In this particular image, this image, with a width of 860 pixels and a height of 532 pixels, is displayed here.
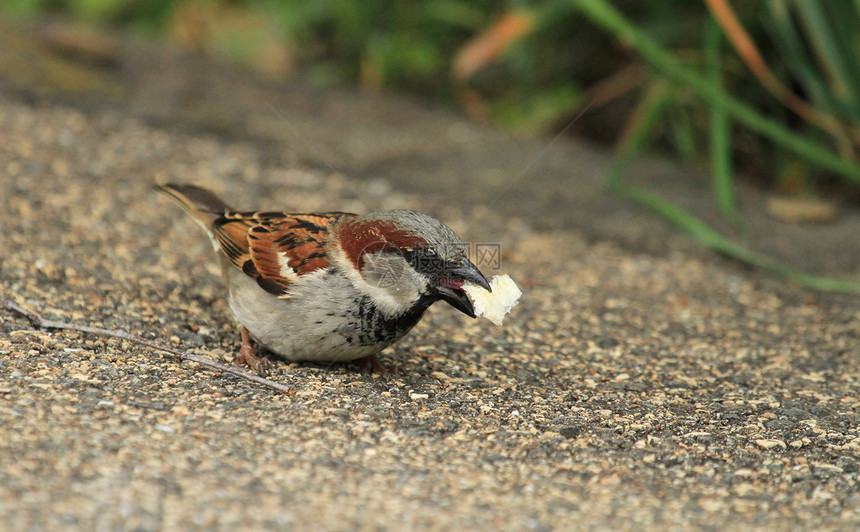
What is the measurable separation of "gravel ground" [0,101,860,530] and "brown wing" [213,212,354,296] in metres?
0.36

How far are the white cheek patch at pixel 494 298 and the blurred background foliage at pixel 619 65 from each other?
2217mm

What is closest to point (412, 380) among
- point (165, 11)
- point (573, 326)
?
point (573, 326)

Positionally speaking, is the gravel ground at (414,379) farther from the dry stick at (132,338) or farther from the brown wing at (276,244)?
the brown wing at (276,244)

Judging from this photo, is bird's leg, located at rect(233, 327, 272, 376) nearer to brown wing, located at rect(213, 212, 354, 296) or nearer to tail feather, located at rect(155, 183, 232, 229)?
brown wing, located at rect(213, 212, 354, 296)

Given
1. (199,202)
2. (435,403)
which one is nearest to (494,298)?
(435,403)

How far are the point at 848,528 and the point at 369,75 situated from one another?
5.73 m

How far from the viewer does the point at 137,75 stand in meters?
7.20

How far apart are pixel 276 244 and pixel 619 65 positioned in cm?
439

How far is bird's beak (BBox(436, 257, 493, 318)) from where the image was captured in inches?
125

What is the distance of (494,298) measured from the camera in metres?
3.23

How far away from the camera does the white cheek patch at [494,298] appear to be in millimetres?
3168

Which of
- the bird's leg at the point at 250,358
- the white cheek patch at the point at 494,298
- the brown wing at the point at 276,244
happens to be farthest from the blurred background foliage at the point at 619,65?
the bird's leg at the point at 250,358

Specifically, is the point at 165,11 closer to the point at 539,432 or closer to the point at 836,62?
the point at 836,62

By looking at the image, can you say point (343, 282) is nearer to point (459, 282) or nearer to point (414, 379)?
point (459, 282)
